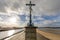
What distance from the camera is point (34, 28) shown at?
5953 millimetres

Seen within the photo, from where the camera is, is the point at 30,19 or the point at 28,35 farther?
the point at 30,19

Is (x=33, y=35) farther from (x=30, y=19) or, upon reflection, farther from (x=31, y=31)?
(x=30, y=19)

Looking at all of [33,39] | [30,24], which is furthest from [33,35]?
[30,24]

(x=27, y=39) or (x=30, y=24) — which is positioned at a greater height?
(x=30, y=24)

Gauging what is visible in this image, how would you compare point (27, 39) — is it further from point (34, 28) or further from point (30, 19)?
point (30, 19)

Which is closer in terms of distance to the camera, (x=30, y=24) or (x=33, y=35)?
(x=33, y=35)

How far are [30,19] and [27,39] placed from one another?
0.92 metres

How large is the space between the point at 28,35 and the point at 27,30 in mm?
183

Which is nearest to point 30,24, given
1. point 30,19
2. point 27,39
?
point 30,19

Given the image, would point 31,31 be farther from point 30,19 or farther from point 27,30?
point 30,19

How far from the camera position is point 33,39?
19.1 ft

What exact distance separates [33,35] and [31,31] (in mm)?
160

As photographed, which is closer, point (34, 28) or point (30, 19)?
point (34, 28)

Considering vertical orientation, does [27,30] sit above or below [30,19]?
below
